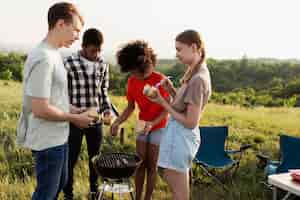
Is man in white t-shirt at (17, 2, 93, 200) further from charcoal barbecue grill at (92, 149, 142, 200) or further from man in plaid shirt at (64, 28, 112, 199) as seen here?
man in plaid shirt at (64, 28, 112, 199)

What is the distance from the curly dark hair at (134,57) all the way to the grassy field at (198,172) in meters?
1.51

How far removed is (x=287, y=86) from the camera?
18812mm

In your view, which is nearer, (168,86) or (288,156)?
(168,86)

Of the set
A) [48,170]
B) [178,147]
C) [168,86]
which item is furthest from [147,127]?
[48,170]

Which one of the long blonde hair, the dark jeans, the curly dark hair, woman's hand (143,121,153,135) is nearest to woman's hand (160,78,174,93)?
the curly dark hair

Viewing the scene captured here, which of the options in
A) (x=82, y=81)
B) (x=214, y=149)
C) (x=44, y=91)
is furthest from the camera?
(x=214, y=149)

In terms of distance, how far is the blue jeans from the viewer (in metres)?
2.31

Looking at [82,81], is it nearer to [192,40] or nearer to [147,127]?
[147,127]

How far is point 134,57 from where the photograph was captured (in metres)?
2.93

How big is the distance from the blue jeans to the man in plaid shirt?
844mm

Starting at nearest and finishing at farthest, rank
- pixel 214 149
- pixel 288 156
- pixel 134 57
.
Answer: pixel 134 57 < pixel 288 156 < pixel 214 149

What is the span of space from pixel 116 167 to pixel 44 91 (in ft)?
2.84

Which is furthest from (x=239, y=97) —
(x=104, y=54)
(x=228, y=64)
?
(x=104, y=54)

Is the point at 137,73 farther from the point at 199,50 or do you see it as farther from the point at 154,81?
the point at 199,50
